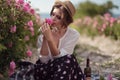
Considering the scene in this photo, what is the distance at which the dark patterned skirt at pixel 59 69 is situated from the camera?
466cm

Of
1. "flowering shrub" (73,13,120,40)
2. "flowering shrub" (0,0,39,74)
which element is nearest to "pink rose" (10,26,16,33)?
"flowering shrub" (0,0,39,74)

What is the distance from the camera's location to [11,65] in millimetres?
4664

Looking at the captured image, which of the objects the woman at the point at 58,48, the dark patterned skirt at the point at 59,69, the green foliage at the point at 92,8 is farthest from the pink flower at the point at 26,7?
the green foliage at the point at 92,8

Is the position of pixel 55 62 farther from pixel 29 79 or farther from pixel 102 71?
pixel 102 71

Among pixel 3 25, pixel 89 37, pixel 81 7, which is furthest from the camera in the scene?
pixel 81 7

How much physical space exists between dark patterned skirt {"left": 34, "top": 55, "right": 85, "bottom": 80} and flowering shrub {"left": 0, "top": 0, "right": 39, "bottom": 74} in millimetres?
249

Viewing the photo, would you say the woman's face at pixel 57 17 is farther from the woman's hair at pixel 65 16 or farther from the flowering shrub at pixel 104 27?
the flowering shrub at pixel 104 27

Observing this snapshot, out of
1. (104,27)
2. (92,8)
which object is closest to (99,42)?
(104,27)

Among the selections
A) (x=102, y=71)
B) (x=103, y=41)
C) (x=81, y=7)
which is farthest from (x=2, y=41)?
(x=81, y=7)

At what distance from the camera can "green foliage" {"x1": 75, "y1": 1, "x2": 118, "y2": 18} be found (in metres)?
16.8

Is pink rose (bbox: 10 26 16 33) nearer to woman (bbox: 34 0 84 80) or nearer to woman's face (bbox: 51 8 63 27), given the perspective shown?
woman (bbox: 34 0 84 80)

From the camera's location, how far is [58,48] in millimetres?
4832

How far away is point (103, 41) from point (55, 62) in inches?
265

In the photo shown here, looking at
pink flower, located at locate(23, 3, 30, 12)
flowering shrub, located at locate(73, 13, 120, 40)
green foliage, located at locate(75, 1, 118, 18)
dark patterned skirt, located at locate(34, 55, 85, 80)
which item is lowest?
green foliage, located at locate(75, 1, 118, 18)
